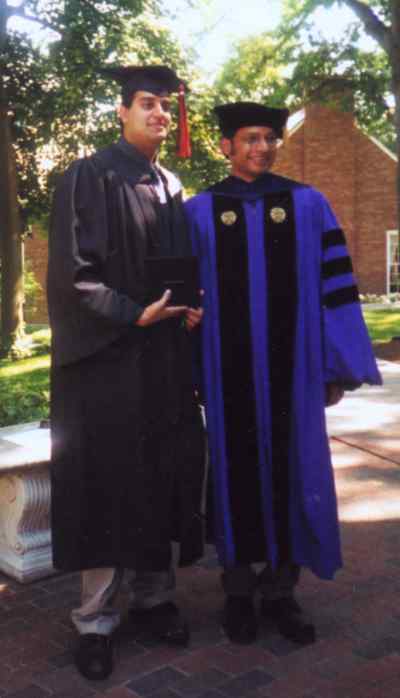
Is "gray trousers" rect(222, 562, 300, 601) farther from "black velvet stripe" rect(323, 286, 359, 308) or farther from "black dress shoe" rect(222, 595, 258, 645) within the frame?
"black velvet stripe" rect(323, 286, 359, 308)

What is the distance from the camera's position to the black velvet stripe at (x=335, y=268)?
3.36m

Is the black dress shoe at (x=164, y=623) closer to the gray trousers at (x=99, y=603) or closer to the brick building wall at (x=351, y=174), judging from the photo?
the gray trousers at (x=99, y=603)

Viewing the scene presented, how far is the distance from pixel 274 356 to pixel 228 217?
1.86ft

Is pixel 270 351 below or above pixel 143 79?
below

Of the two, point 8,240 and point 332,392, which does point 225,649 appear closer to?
point 332,392

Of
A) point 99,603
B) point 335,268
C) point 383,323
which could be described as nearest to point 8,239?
point 383,323

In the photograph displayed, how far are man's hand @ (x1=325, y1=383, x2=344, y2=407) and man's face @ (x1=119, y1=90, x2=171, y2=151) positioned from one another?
3.82 feet

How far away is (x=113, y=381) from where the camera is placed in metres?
3.13

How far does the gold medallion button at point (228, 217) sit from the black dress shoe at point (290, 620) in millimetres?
1529

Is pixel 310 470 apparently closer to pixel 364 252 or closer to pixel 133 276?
pixel 133 276

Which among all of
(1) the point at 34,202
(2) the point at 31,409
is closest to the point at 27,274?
(1) the point at 34,202

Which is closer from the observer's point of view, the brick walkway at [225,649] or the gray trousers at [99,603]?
the brick walkway at [225,649]

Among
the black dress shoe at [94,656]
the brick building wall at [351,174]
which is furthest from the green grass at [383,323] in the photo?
the black dress shoe at [94,656]

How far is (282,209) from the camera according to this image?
10.9 ft
